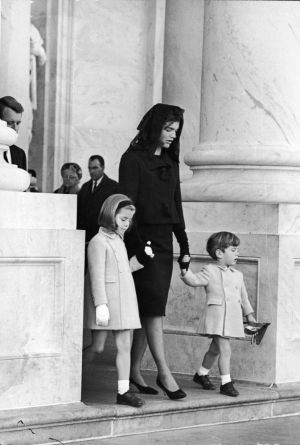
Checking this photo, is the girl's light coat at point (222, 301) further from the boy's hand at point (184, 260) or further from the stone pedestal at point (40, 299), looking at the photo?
the stone pedestal at point (40, 299)

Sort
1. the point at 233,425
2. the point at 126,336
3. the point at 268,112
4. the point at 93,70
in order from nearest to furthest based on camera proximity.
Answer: the point at 126,336 → the point at 233,425 → the point at 268,112 → the point at 93,70

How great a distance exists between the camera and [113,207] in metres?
8.94

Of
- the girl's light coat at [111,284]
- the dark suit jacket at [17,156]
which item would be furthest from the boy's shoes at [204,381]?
the dark suit jacket at [17,156]

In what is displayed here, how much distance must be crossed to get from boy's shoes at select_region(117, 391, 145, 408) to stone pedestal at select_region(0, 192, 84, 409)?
0.33 m

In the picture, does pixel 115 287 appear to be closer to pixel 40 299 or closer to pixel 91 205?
pixel 40 299

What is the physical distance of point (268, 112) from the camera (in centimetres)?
1104

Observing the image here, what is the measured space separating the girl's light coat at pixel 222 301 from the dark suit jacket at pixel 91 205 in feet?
3.02

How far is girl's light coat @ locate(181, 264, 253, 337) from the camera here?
32.4ft

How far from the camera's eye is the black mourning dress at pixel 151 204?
30.7ft

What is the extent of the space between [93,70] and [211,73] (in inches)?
161

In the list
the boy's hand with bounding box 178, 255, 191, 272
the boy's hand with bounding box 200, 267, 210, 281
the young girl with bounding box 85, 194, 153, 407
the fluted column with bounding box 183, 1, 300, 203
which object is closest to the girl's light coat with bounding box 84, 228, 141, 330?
the young girl with bounding box 85, 194, 153, 407

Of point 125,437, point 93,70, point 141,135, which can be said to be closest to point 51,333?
point 125,437

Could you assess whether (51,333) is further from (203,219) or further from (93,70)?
(93,70)

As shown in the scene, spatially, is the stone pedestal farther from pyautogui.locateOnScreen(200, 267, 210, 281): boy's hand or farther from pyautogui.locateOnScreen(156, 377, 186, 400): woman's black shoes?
pyautogui.locateOnScreen(200, 267, 210, 281): boy's hand
